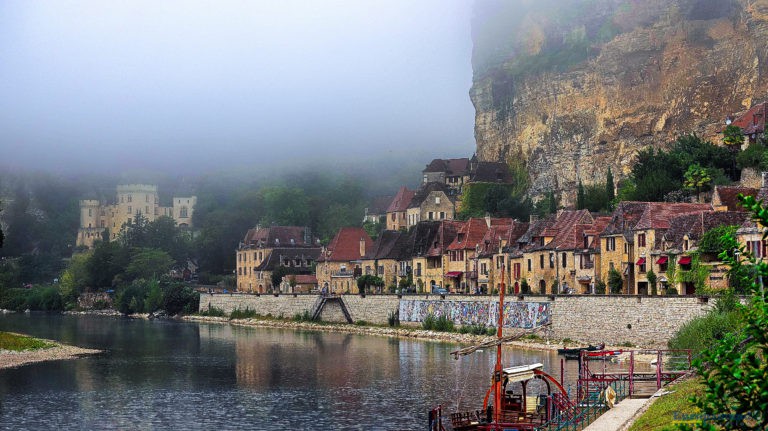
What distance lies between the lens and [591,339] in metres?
60.8

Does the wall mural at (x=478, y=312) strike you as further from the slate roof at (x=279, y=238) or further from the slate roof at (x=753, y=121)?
the slate roof at (x=279, y=238)

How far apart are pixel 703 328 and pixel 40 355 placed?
41.6m

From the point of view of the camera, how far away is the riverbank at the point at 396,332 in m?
64.8

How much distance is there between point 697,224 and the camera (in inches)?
2430

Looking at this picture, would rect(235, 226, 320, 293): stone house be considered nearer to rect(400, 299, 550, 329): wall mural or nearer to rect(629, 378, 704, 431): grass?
rect(400, 299, 550, 329): wall mural

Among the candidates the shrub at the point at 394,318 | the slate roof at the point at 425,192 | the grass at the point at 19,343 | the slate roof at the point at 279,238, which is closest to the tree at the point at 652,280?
the shrub at the point at 394,318

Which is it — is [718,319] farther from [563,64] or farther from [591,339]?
[563,64]

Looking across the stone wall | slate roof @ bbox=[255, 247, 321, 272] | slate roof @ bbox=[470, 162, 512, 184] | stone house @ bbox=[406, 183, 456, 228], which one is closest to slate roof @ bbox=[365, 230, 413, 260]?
the stone wall

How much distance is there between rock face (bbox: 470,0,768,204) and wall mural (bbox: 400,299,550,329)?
1551 inches

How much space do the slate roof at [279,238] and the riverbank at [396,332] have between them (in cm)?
1605

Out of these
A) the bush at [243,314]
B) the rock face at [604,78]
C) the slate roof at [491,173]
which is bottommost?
the bush at [243,314]

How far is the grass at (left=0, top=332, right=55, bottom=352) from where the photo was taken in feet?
228

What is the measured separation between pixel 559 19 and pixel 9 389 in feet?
315

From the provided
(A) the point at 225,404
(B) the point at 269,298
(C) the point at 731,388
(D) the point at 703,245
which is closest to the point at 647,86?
(B) the point at 269,298
